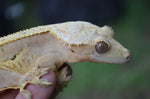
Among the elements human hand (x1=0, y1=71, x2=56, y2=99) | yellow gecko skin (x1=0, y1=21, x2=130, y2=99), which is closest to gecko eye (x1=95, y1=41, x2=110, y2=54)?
yellow gecko skin (x1=0, y1=21, x2=130, y2=99)

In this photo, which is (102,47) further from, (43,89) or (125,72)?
(125,72)

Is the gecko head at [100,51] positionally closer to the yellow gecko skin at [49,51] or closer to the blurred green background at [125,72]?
the yellow gecko skin at [49,51]

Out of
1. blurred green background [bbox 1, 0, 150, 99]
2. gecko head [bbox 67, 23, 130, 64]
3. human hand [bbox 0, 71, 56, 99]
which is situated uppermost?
blurred green background [bbox 1, 0, 150, 99]

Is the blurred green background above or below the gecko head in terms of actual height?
above

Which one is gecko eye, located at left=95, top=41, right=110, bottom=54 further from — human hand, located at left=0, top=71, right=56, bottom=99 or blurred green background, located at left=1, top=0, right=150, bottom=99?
blurred green background, located at left=1, top=0, right=150, bottom=99

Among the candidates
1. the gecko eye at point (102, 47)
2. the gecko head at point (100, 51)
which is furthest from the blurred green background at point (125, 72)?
the gecko eye at point (102, 47)

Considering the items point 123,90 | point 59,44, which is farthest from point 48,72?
point 123,90

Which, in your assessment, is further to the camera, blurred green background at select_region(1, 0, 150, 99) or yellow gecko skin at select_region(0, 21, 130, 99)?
blurred green background at select_region(1, 0, 150, 99)

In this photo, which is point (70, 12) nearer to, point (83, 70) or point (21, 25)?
point (21, 25)
